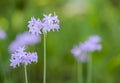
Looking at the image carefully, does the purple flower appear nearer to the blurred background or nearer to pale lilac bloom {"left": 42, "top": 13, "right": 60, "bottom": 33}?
pale lilac bloom {"left": 42, "top": 13, "right": 60, "bottom": 33}

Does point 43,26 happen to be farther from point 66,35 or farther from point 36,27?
point 66,35

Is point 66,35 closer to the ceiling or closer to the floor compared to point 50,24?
closer to the ceiling

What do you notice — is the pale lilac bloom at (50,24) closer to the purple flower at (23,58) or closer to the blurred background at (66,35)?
the purple flower at (23,58)

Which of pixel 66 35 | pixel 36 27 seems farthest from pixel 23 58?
pixel 66 35

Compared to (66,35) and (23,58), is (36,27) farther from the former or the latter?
(66,35)

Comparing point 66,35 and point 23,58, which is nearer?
point 23,58

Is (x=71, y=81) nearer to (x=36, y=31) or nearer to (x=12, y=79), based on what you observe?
(x=12, y=79)

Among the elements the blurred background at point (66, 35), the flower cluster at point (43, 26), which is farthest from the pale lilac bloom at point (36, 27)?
the blurred background at point (66, 35)

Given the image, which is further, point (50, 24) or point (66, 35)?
point (66, 35)

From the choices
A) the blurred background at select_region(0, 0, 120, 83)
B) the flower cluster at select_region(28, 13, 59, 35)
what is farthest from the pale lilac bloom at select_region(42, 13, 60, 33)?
the blurred background at select_region(0, 0, 120, 83)
